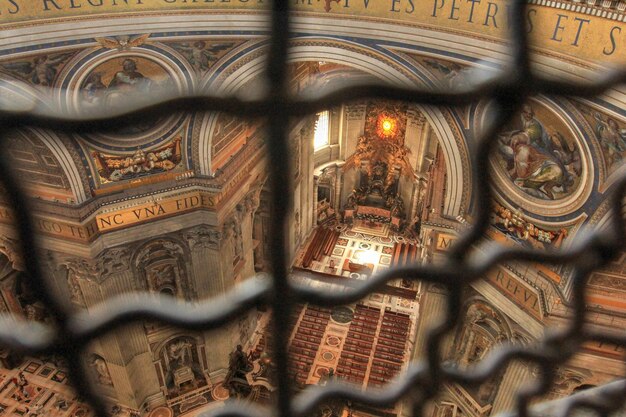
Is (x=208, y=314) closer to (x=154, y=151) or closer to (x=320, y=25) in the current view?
(x=320, y=25)

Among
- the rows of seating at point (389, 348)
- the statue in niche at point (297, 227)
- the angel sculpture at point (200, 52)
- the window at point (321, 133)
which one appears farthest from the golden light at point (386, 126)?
the angel sculpture at point (200, 52)

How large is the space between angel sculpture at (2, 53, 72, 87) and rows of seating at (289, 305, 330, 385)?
10.4 meters

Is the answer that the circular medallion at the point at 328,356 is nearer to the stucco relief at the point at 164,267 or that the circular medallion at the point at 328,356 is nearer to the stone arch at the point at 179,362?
the stone arch at the point at 179,362

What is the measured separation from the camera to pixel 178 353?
15.6m

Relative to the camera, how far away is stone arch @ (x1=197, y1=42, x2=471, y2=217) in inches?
420

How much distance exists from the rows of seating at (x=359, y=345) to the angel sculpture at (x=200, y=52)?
10.4 meters

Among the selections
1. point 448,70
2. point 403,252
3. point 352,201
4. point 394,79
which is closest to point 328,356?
point 403,252

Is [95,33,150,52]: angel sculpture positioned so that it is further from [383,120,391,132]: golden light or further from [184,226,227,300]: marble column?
[383,120,391,132]: golden light

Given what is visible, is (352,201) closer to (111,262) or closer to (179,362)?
(179,362)

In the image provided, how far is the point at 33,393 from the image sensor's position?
15.9m

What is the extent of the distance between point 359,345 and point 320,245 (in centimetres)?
628

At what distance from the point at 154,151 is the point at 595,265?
1132cm

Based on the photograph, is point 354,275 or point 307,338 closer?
point 307,338

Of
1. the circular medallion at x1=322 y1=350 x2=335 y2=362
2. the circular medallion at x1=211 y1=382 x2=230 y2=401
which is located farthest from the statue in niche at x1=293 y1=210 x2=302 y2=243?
the circular medallion at x1=211 y1=382 x2=230 y2=401
